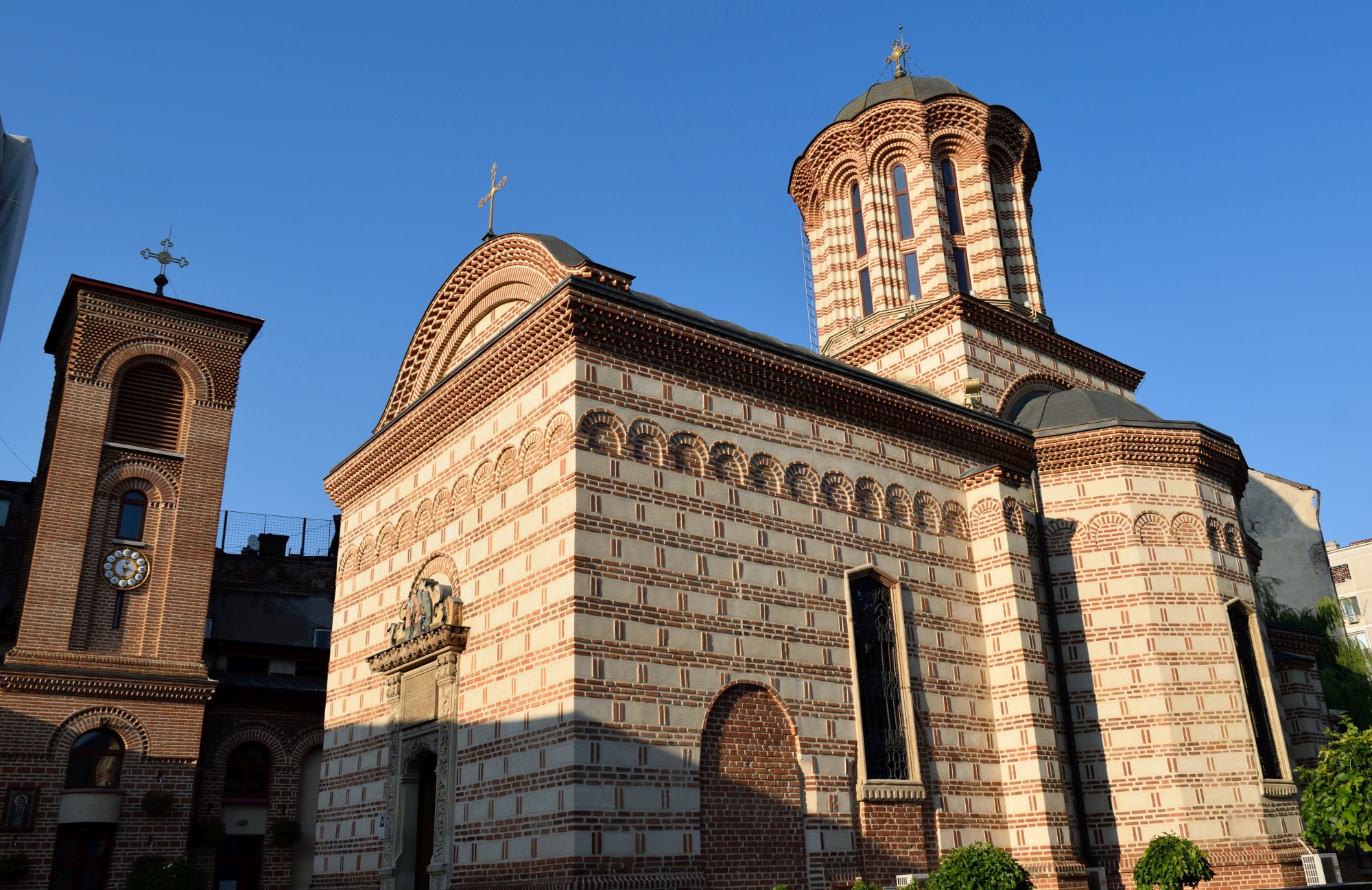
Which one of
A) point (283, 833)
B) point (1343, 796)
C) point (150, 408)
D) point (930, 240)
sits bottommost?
point (1343, 796)

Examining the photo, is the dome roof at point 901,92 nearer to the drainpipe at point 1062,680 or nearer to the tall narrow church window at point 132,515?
the drainpipe at point 1062,680

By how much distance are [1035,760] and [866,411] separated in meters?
5.12

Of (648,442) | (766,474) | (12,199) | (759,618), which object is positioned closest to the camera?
(12,199)

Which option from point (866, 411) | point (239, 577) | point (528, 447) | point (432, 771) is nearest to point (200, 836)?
point (239, 577)

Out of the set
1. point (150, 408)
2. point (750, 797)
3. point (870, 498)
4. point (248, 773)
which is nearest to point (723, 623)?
point (750, 797)

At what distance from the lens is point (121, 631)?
2267cm

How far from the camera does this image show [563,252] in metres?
13.6

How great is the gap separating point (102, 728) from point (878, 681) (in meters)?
16.9

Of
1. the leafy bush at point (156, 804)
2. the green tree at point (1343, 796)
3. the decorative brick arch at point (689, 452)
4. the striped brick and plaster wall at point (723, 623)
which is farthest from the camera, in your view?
the leafy bush at point (156, 804)

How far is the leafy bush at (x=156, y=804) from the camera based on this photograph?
69.7 ft

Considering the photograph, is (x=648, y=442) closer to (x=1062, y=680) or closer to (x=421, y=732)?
(x=421, y=732)

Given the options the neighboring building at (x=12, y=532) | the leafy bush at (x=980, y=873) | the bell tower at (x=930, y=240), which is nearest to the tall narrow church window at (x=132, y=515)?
the neighboring building at (x=12, y=532)

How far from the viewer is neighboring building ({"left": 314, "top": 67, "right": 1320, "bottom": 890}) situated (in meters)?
11.1

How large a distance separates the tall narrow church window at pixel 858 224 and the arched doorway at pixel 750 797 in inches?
467
